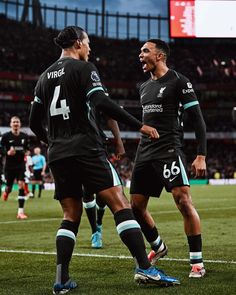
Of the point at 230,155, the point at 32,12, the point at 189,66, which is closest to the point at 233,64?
the point at 189,66

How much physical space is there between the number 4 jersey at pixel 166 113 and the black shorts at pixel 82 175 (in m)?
1.29

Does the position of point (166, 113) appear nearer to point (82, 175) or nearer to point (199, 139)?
point (199, 139)

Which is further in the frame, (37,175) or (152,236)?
(37,175)

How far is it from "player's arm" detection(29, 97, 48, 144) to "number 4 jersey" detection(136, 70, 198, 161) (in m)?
1.18

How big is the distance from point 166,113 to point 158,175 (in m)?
0.65

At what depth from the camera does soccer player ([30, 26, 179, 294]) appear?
541 centimetres

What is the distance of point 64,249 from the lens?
555 centimetres

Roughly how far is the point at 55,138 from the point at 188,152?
60.4 meters

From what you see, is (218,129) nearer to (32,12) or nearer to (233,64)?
(233,64)

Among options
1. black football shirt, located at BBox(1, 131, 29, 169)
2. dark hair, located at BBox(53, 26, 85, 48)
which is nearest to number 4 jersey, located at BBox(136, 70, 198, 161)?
dark hair, located at BBox(53, 26, 85, 48)

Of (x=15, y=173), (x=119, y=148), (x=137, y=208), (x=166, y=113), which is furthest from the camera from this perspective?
(x=15, y=173)

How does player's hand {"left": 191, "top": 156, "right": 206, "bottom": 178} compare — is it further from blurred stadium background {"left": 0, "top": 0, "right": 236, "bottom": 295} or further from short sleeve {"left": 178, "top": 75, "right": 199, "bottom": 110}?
blurred stadium background {"left": 0, "top": 0, "right": 236, "bottom": 295}

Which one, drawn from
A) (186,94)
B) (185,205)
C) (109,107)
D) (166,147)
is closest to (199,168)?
(185,205)

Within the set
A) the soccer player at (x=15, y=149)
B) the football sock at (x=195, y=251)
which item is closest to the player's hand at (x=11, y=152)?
the soccer player at (x=15, y=149)
